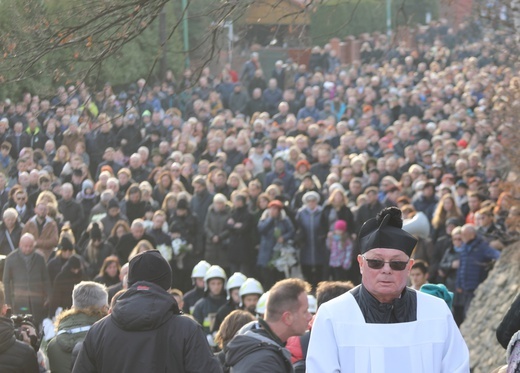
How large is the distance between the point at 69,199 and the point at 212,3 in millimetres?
10179

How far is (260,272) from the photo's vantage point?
17766mm

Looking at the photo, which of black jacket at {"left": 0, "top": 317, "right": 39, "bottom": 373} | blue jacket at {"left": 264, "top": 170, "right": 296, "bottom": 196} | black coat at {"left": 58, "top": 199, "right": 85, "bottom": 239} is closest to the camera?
black jacket at {"left": 0, "top": 317, "right": 39, "bottom": 373}

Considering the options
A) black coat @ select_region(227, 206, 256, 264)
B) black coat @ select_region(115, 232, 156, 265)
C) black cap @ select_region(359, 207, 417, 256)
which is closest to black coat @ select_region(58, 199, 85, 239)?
black coat @ select_region(115, 232, 156, 265)

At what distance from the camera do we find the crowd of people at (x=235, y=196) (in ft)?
49.7

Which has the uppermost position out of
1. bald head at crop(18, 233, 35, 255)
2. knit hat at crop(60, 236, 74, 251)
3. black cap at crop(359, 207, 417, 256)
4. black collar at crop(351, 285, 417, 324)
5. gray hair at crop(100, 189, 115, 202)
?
black cap at crop(359, 207, 417, 256)

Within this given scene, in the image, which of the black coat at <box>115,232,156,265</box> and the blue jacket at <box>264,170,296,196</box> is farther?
the blue jacket at <box>264,170,296,196</box>

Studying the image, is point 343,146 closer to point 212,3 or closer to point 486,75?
point 486,75

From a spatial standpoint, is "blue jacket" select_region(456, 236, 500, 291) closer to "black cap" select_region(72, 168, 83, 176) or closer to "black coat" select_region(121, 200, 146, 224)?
"black coat" select_region(121, 200, 146, 224)

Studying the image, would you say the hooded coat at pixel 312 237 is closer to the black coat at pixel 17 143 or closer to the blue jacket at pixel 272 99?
the black coat at pixel 17 143

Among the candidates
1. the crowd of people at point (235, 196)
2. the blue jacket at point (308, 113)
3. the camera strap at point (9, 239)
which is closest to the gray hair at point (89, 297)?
the crowd of people at point (235, 196)

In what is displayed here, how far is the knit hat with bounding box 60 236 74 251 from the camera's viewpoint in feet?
52.4

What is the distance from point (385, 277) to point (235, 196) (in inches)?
498

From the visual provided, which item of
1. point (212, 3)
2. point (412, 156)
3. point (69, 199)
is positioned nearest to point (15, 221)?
point (69, 199)

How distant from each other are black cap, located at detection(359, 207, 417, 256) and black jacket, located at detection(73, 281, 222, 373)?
3.59 feet
